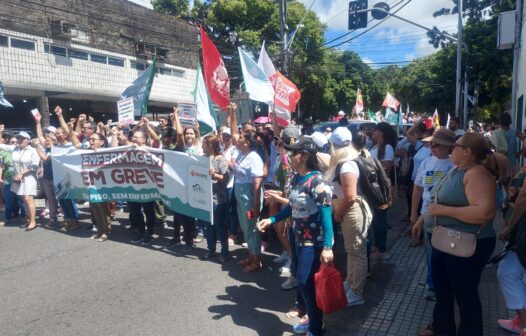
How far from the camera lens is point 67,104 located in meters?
21.2

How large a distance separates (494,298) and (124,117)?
627 centimetres

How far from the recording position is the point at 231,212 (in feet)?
20.5

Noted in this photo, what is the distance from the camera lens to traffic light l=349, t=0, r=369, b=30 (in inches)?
552

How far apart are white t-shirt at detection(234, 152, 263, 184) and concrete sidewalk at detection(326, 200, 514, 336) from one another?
188cm

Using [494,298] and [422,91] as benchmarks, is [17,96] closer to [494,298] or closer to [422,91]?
[494,298]

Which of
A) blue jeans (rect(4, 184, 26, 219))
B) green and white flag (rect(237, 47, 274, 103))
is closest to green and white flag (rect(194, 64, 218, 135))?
green and white flag (rect(237, 47, 274, 103))

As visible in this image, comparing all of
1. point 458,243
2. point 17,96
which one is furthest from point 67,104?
point 458,243

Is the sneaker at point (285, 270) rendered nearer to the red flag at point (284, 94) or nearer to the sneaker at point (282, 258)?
the sneaker at point (282, 258)

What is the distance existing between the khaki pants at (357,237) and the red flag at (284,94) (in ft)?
10.8

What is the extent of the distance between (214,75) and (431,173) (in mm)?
4000

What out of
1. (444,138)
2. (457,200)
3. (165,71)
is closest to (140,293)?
(457,200)

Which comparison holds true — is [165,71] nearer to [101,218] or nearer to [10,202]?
[10,202]

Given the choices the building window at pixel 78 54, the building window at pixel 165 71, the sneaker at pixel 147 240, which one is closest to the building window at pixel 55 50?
the building window at pixel 78 54

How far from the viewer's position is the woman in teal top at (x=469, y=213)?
112 inches
